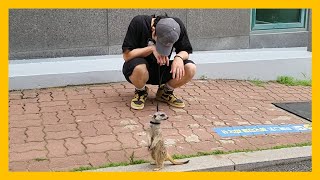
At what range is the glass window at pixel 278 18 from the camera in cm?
841

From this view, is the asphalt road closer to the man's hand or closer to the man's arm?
the man's hand

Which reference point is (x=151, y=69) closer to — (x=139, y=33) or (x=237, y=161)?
(x=139, y=33)

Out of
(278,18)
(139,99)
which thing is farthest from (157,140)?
(278,18)

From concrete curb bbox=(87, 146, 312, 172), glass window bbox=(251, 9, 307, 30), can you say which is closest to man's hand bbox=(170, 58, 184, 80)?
concrete curb bbox=(87, 146, 312, 172)

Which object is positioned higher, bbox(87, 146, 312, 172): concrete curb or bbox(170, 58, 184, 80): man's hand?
bbox(170, 58, 184, 80): man's hand

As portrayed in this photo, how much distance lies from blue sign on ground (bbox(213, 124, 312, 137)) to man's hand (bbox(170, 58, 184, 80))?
27.5 inches

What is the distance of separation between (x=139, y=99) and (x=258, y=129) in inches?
55.8

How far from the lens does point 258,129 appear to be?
5199 mm

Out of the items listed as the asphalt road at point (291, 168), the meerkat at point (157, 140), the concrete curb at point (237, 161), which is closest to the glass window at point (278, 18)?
the concrete curb at point (237, 161)

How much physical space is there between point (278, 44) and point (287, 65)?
3.78 ft

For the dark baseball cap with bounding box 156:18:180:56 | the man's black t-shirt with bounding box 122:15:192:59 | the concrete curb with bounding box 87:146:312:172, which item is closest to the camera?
the concrete curb with bounding box 87:146:312:172

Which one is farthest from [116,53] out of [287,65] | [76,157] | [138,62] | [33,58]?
[76,157]

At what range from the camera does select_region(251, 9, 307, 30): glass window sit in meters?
8.41

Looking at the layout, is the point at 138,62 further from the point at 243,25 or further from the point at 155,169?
the point at 243,25
